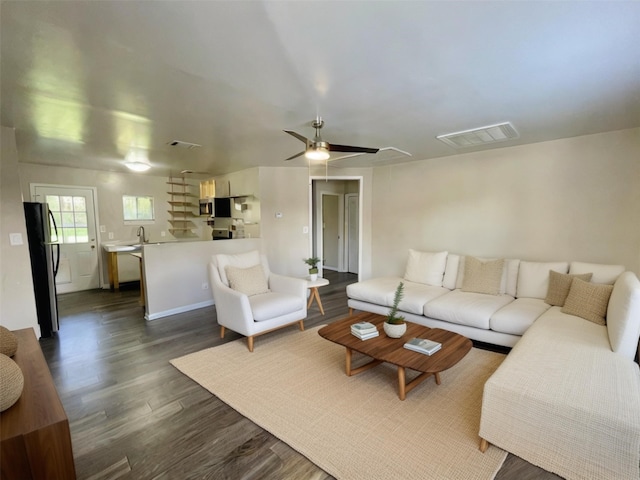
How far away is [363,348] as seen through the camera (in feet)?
7.98

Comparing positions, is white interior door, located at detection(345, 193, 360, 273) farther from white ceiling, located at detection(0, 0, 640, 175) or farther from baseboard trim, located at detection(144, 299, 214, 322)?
white ceiling, located at detection(0, 0, 640, 175)

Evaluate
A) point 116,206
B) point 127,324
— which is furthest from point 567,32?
point 116,206

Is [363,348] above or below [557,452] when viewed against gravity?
above

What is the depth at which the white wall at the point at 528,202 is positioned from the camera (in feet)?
10.8

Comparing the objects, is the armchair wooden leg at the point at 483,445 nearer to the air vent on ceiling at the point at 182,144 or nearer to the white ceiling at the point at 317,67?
the white ceiling at the point at 317,67

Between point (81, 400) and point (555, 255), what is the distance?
5.10 meters

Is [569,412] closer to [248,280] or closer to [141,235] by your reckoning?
[248,280]

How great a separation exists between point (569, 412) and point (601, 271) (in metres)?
2.26

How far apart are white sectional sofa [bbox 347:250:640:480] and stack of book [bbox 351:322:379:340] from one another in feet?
3.27

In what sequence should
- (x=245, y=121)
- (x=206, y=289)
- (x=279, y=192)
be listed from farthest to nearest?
(x=279, y=192), (x=206, y=289), (x=245, y=121)

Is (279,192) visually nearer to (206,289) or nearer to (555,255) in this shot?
(206,289)

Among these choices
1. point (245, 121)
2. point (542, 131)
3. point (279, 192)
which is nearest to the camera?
point (245, 121)

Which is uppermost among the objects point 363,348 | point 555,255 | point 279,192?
point 279,192

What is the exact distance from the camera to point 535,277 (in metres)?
3.52
